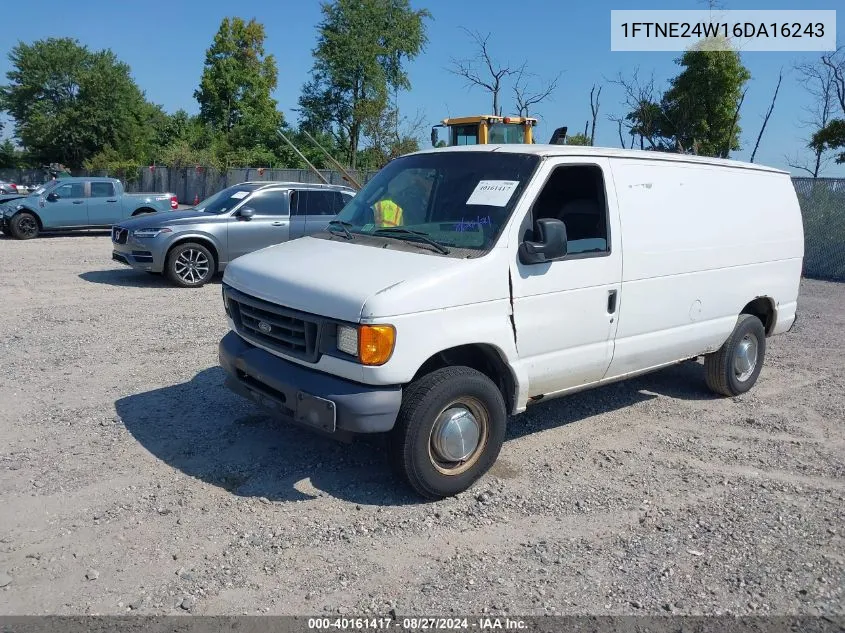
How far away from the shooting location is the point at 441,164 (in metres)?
5.29

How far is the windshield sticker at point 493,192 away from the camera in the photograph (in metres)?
4.70

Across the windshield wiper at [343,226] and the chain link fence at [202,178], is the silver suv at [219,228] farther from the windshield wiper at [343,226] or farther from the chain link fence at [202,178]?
the chain link fence at [202,178]

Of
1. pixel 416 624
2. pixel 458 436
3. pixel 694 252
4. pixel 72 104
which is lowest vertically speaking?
pixel 416 624

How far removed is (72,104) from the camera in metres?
51.6

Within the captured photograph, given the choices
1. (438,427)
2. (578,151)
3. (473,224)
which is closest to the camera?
(438,427)

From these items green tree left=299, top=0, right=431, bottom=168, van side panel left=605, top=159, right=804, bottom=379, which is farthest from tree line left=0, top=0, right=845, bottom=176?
van side panel left=605, top=159, right=804, bottom=379

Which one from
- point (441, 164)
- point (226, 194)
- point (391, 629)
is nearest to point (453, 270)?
point (441, 164)

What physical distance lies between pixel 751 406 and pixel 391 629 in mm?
4580

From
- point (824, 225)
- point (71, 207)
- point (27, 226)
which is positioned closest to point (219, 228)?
point (71, 207)

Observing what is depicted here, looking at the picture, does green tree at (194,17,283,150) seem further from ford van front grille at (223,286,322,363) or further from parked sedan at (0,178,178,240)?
ford van front grille at (223,286,322,363)

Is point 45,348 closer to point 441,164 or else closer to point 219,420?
point 219,420

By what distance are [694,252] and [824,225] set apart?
1139 cm

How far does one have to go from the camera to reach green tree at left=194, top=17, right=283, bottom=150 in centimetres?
4700

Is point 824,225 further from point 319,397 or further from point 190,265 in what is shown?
point 319,397
